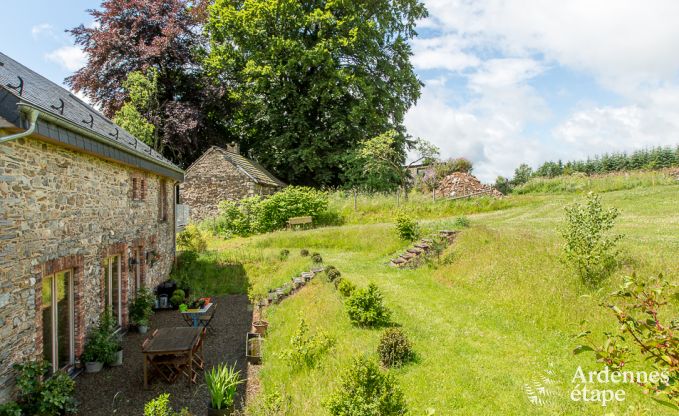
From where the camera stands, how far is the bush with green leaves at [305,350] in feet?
27.3

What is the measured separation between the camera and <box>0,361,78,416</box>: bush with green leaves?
6.39 metres

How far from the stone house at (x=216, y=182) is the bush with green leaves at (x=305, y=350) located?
1889cm

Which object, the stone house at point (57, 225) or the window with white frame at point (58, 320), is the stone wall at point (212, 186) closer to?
the stone house at point (57, 225)

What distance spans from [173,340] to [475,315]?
665cm

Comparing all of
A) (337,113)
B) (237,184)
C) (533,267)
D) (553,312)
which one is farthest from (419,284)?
(337,113)

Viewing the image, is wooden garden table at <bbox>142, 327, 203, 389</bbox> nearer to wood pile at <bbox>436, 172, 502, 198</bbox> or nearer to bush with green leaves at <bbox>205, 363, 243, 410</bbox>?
bush with green leaves at <bbox>205, 363, 243, 410</bbox>

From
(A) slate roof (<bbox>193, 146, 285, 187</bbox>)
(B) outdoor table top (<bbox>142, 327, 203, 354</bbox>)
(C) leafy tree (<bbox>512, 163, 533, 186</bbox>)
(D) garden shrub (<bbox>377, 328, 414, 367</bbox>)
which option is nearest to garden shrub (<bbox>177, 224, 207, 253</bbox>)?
(A) slate roof (<bbox>193, 146, 285, 187</bbox>)

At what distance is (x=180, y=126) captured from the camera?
28.2m

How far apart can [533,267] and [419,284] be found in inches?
132

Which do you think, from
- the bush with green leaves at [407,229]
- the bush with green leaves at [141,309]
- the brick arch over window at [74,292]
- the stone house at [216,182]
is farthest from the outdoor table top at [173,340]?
the stone house at [216,182]

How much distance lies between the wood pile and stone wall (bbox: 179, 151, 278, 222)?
13.9 metres

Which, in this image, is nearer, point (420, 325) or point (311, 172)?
point (420, 325)

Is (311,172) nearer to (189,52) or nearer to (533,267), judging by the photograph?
(189,52)

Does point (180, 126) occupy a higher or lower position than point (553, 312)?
higher
